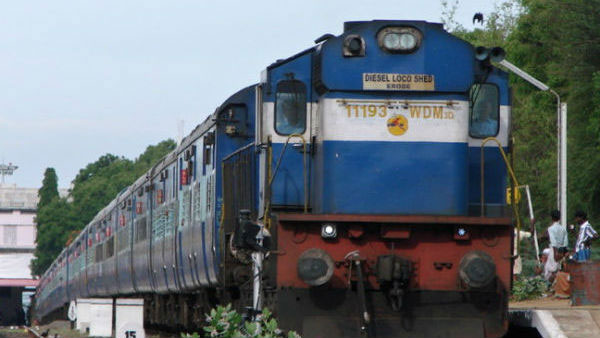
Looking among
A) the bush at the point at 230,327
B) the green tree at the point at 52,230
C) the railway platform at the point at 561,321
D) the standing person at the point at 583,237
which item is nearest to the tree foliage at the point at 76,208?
the green tree at the point at 52,230

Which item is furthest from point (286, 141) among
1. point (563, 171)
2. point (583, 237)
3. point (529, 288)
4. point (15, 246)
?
point (15, 246)

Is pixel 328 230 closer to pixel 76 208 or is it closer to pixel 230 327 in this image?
pixel 230 327

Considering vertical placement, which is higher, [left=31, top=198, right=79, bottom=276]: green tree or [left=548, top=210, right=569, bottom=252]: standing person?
[left=31, top=198, right=79, bottom=276]: green tree

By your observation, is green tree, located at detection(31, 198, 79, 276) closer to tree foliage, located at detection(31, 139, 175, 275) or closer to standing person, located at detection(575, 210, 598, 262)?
tree foliage, located at detection(31, 139, 175, 275)

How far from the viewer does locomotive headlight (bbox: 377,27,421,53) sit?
1284cm

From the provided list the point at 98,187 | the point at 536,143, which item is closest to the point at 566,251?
the point at 536,143

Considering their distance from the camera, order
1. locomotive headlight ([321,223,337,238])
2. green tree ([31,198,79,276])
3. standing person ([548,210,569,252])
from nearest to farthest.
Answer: locomotive headlight ([321,223,337,238]) → standing person ([548,210,569,252]) → green tree ([31,198,79,276])

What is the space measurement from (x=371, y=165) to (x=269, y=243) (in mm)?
1428

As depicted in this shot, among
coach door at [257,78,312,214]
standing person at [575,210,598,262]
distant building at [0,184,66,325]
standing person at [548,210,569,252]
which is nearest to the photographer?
coach door at [257,78,312,214]

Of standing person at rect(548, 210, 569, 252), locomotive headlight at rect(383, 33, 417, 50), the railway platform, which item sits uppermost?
locomotive headlight at rect(383, 33, 417, 50)

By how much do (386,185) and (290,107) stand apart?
1391 millimetres

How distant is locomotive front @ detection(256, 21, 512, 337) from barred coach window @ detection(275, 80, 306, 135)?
0.01 meters

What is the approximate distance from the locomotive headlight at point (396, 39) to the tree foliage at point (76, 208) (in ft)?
307

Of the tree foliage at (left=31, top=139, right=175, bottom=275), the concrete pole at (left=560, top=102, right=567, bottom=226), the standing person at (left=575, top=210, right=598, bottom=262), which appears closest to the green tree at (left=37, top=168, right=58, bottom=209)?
the tree foliage at (left=31, top=139, right=175, bottom=275)
